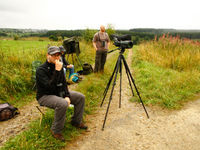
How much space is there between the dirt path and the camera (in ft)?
Result: 6.03

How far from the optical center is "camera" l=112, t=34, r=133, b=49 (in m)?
3.37

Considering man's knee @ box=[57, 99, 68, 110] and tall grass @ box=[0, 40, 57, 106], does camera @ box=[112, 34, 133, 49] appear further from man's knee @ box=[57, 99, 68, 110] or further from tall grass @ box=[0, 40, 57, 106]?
tall grass @ box=[0, 40, 57, 106]

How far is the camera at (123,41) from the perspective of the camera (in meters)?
3.37

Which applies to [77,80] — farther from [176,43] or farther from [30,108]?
[176,43]

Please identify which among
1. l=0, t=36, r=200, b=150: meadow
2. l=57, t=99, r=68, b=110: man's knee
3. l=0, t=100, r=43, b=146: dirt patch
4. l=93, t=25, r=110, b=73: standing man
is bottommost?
l=0, t=100, r=43, b=146: dirt patch

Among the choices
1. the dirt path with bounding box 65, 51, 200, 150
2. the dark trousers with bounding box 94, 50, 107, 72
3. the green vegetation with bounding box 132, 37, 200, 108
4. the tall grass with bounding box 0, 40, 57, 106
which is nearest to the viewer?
the dirt path with bounding box 65, 51, 200, 150

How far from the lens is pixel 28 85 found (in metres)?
5.51

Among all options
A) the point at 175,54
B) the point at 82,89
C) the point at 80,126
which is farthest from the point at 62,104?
the point at 175,54

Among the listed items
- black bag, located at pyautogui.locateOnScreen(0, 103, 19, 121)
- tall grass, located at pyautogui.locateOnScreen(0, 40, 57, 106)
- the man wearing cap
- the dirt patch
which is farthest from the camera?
tall grass, located at pyautogui.locateOnScreen(0, 40, 57, 106)

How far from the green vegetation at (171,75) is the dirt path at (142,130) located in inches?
21.5

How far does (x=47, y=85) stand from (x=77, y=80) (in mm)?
3774

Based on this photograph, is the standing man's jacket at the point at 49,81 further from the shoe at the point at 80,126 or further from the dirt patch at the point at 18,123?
the dirt patch at the point at 18,123

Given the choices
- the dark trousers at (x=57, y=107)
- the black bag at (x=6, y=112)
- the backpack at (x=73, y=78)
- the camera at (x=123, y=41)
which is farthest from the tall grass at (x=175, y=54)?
the black bag at (x=6, y=112)

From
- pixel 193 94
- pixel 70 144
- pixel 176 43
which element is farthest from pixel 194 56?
pixel 70 144
